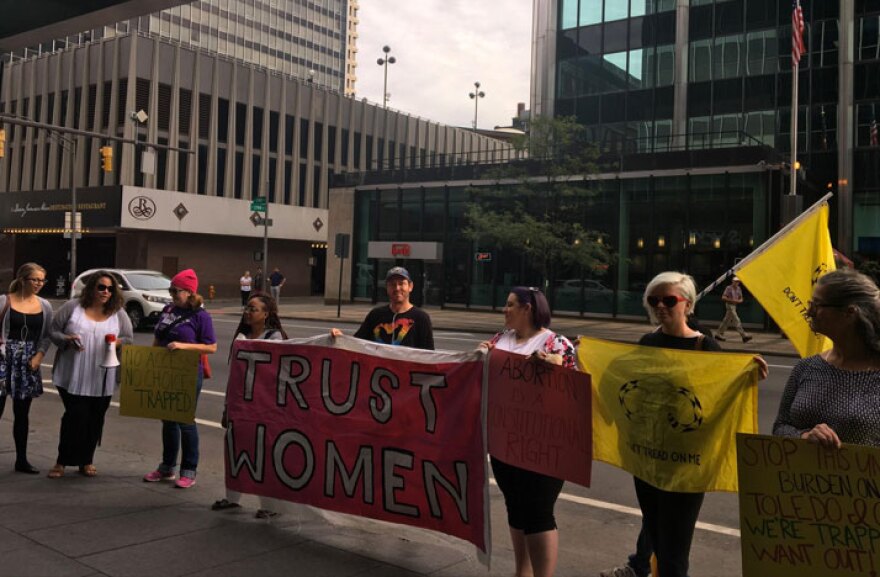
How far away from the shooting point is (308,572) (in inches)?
169

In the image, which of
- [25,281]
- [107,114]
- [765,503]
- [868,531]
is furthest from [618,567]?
[107,114]

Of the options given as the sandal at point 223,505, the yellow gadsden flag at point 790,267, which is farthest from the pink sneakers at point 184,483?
the yellow gadsden flag at point 790,267

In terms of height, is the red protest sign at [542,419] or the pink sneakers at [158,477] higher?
the red protest sign at [542,419]

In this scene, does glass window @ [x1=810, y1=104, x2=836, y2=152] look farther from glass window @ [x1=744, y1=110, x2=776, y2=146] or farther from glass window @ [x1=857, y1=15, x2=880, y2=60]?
glass window @ [x1=857, y1=15, x2=880, y2=60]

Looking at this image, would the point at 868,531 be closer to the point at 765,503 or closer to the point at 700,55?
the point at 765,503

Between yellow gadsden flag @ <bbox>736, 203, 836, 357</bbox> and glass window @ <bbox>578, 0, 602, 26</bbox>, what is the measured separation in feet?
117

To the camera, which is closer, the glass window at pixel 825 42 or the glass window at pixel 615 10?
the glass window at pixel 825 42

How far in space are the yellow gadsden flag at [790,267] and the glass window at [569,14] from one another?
119ft

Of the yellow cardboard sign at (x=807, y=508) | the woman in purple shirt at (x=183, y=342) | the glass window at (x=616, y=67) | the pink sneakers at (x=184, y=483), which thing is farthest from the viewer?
the glass window at (x=616, y=67)

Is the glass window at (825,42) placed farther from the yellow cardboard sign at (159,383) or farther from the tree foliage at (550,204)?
the yellow cardboard sign at (159,383)

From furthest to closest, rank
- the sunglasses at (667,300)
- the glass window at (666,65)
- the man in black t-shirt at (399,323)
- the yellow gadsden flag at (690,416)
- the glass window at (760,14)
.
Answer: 1. the glass window at (666,65)
2. the glass window at (760,14)
3. the man in black t-shirt at (399,323)
4. the sunglasses at (667,300)
5. the yellow gadsden flag at (690,416)

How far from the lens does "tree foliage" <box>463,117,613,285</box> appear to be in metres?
26.3

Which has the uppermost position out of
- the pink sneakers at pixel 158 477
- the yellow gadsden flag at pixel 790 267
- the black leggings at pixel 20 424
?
the yellow gadsden flag at pixel 790 267

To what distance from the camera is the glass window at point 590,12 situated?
3794 centimetres
